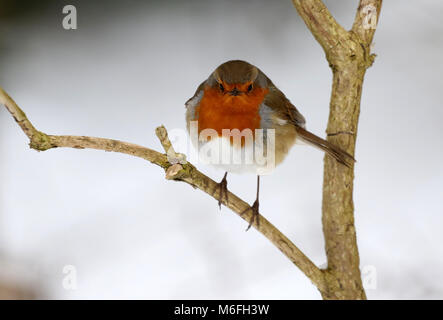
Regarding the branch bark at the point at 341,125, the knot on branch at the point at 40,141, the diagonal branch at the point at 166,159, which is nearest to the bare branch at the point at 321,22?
the branch bark at the point at 341,125

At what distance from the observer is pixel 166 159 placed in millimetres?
1727

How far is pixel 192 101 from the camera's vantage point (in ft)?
6.59

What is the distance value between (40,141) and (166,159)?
40cm

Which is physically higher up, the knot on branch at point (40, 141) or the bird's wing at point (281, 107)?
the bird's wing at point (281, 107)

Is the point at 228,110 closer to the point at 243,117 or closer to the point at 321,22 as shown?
the point at 243,117

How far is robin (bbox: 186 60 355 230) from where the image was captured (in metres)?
1.81

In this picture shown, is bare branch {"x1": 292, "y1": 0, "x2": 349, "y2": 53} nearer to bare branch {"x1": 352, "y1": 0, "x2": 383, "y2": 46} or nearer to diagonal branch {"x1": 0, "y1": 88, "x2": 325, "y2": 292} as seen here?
bare branch {"x1": 352, "y1": 0, "x2": 383, "y2": 46}

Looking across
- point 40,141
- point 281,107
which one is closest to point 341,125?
point 281,107

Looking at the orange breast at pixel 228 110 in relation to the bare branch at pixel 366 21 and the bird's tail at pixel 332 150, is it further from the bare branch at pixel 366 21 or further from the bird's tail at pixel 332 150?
the bare branch at pixel 366 21

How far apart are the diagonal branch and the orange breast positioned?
0.20m

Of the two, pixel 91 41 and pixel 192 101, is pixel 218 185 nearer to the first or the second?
pixel 192 101

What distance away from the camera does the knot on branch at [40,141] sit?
5.30 feet

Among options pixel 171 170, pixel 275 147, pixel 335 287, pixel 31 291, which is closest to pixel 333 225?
pixel 335 287
